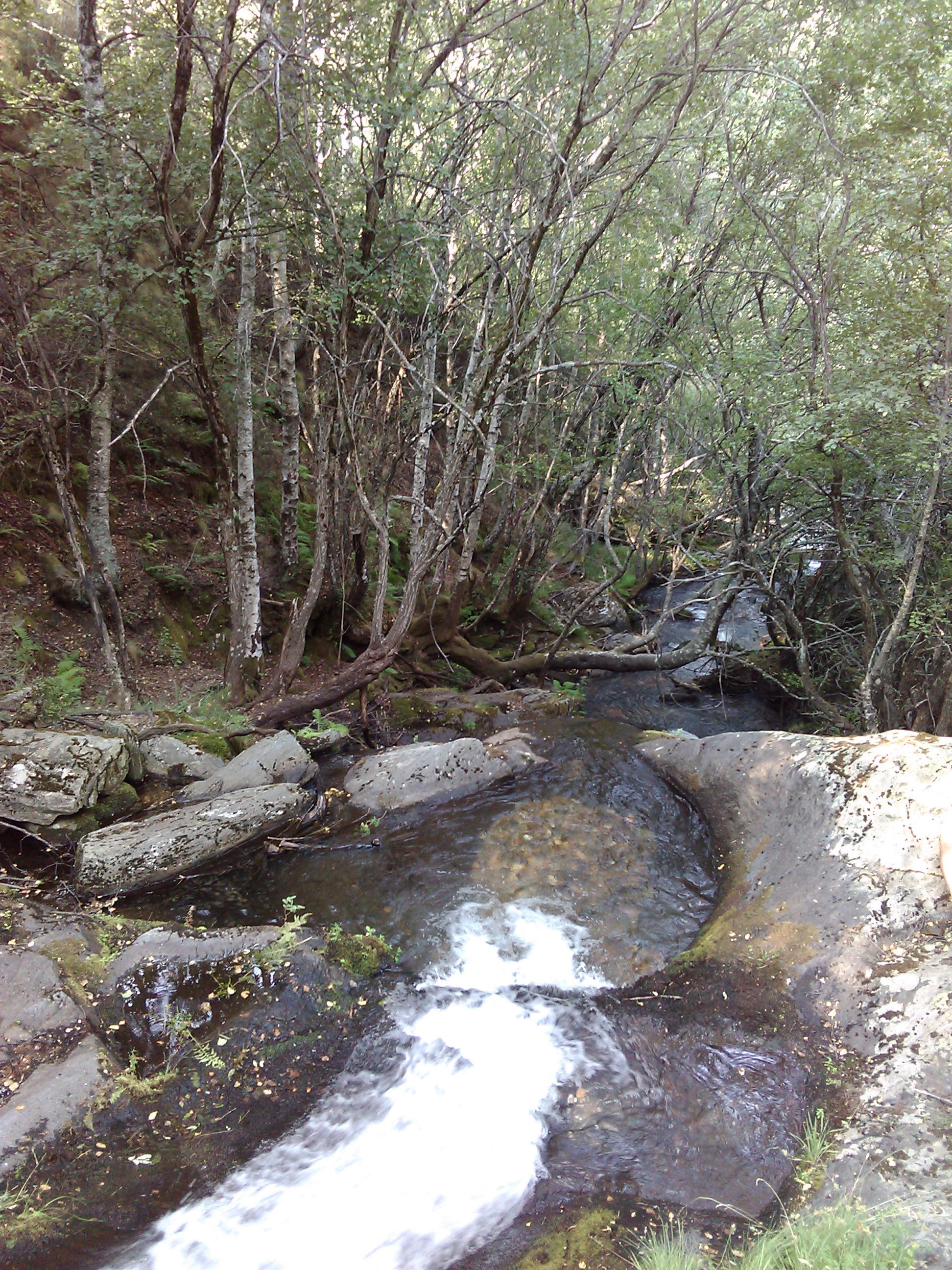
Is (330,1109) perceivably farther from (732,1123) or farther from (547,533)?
(547,533)

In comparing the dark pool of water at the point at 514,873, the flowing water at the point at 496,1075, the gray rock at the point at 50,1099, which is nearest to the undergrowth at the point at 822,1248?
the flowing water at the point at 496,1075

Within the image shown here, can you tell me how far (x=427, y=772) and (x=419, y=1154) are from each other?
13.6ft

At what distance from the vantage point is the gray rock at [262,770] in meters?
6.77

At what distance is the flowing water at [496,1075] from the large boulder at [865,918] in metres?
0.46

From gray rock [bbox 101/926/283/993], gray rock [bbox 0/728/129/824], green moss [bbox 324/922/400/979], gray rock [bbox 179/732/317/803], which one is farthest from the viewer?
gray rock [bbox 179/732/317/803]

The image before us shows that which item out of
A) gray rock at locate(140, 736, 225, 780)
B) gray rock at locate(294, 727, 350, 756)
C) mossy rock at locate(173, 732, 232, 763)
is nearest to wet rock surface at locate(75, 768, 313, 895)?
gray rock at locate(140, 736, 225, 780)

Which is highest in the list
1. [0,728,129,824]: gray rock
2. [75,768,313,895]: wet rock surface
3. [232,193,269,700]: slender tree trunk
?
[232,193,269,700]: slender tree trunk

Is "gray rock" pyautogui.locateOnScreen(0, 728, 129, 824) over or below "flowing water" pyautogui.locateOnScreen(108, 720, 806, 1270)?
over

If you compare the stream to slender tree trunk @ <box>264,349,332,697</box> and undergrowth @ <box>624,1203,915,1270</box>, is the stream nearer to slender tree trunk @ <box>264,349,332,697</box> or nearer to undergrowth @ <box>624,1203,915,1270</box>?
undergrowth @ <box>624,1203,915,1270</box>

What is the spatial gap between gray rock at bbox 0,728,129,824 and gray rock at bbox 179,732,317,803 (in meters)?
0.84

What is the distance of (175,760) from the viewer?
278 inches

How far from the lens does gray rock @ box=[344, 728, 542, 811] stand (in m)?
7.38

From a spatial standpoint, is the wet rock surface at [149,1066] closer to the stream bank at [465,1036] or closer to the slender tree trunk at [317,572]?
the stream bank at [465,1036]

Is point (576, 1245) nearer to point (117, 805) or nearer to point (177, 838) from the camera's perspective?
point (177, 838)
